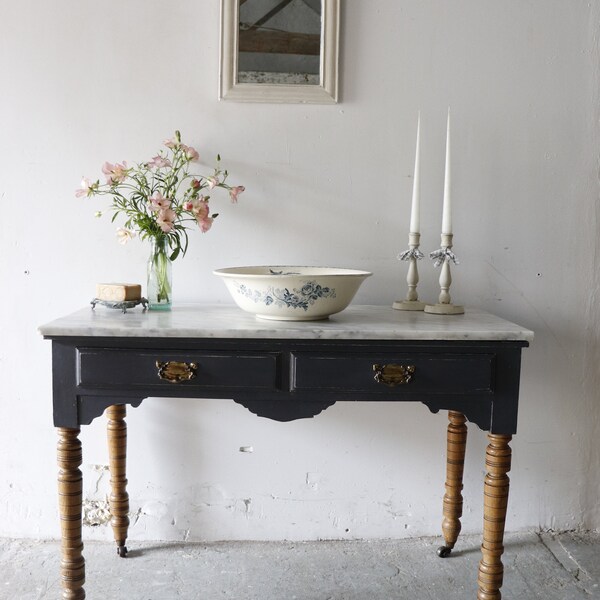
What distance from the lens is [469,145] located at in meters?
2.21

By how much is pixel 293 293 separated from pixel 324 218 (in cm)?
55

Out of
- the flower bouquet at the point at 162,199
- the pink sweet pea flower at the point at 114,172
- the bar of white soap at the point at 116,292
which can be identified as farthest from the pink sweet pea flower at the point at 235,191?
the bar of white soap at the point at 116,292

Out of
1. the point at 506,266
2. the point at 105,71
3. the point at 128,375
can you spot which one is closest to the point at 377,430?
the point at 506,266

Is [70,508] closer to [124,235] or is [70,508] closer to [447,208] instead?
[124,235]

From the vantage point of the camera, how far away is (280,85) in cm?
215

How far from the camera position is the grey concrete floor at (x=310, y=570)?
198 cm

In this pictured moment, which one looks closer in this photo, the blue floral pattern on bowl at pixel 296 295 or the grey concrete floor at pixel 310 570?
the blue floral pattern on bowl at pixel 296 295

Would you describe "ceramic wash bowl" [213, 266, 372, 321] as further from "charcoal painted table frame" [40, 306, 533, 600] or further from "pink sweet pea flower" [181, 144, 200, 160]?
"pink sweet pea flower" [181, 144, 200, 160]

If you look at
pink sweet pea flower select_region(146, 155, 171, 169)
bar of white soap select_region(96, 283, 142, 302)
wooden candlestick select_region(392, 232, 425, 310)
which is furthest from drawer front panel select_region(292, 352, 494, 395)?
pink sweet pea flower select_region(146, 155, 171, 169)

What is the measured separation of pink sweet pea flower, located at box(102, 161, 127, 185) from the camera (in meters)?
2.01

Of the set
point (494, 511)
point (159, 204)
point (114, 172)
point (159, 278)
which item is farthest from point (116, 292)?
point (494, 511)

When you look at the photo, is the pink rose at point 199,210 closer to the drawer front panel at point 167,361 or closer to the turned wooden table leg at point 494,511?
the drawer front panel at point 167,361

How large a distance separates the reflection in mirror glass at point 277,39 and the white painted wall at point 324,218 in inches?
3.7

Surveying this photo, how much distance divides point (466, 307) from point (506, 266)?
7.5 inches
